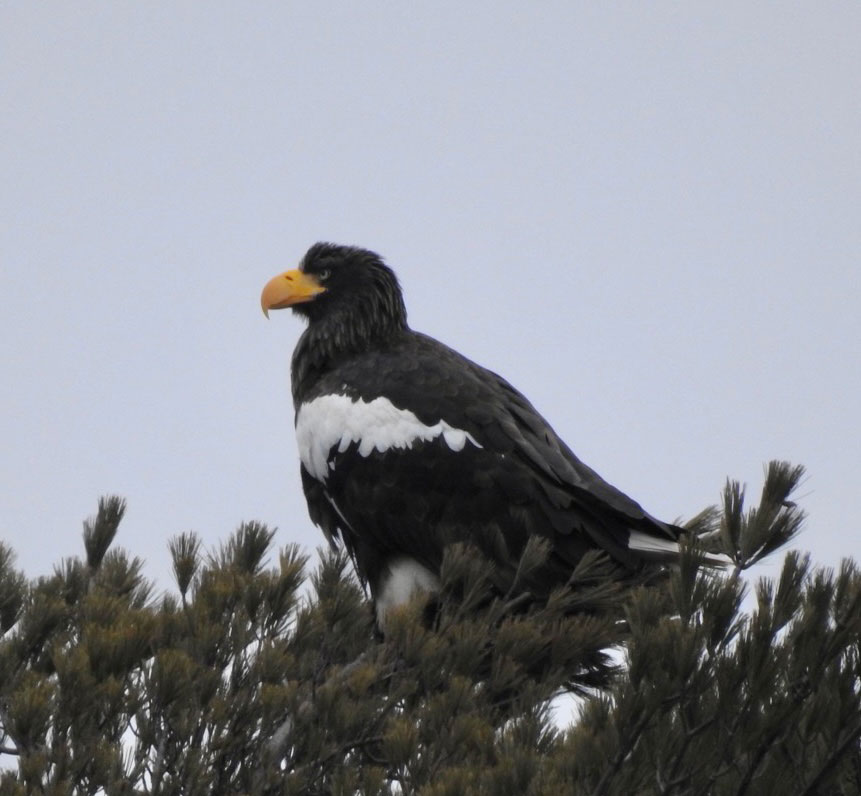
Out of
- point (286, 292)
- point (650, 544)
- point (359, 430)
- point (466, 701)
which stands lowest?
point (466, 701)

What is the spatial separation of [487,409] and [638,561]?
900mm

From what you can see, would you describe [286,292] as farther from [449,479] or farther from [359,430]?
[449,479]

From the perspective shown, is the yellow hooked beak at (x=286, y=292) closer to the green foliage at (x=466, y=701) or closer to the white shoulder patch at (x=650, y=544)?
the white shoulder patch at (x=650, y=544)

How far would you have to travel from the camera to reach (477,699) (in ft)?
12.6

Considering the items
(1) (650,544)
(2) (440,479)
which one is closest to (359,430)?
(2) (440,479)

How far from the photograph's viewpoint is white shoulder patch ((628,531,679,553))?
5484mm

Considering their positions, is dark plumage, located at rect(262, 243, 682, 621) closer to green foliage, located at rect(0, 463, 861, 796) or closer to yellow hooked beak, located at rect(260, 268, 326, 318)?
yellow hooked beak, located at rect(260, 268, 326, 318)

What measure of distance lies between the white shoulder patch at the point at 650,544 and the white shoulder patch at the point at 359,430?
73 cm

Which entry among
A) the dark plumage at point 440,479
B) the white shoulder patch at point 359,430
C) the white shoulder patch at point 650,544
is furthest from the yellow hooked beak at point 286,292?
the white shoulder patch at point 650,544

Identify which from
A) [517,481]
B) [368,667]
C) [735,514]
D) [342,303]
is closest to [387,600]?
A: [517,481]

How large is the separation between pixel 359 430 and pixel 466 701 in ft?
8.03

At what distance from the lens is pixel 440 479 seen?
5.79 metres

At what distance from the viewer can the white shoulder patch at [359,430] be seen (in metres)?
5.86

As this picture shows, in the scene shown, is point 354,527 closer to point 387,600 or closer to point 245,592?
point 387,600
